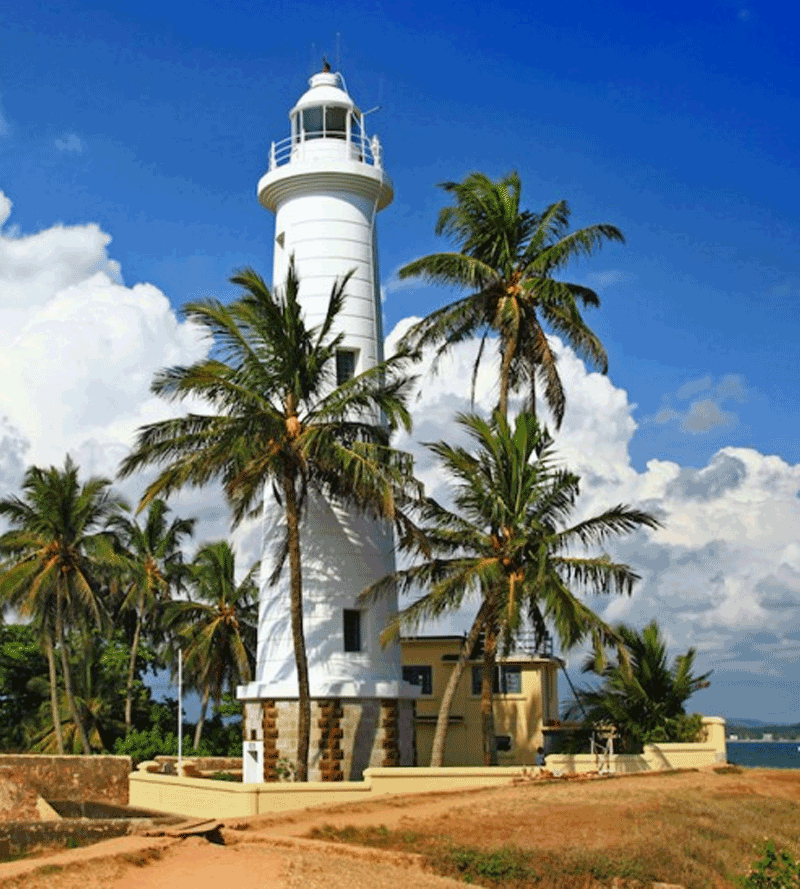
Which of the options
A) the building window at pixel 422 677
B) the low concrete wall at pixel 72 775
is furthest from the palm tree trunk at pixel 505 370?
the low concrete wall at pixel 72 775

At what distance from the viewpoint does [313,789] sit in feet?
81.1

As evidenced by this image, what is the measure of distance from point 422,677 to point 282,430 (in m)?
14.0

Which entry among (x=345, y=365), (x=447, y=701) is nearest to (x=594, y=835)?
(x=447, y=701)

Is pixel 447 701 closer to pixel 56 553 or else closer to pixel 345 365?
pixel 345 365

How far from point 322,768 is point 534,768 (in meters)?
4.70

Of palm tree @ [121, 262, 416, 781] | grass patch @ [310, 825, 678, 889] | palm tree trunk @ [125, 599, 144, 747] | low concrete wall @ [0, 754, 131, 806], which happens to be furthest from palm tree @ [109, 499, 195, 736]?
grass patch @ [310, 825, 678, 889]

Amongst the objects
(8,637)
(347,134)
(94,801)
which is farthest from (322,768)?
(8,637)

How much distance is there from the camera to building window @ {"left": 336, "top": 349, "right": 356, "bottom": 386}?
30891 mm

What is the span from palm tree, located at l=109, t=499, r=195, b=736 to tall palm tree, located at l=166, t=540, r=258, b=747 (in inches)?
128

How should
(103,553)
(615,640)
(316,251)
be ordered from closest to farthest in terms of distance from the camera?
(615,640) → (316,251) → (103,553)

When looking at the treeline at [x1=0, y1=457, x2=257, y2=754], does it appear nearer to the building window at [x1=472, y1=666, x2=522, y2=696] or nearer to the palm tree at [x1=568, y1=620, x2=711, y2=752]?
the building window at [x1=472, y1=666, x2=522, y2=696]

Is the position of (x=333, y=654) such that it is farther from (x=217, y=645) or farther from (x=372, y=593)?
(x=217, y=645)

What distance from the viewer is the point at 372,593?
95.7ft

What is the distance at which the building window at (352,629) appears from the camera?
2952 cm
